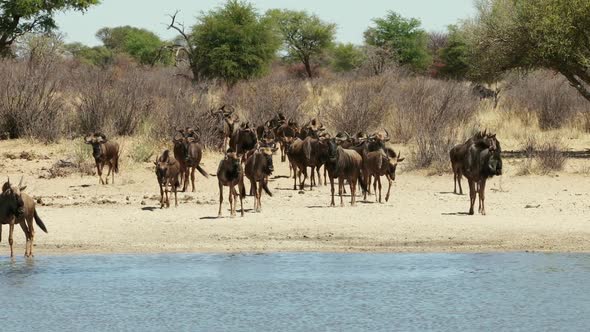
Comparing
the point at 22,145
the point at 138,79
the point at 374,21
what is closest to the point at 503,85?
the point at 374,21

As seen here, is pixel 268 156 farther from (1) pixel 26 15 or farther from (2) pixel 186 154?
(1) pixel 26 15

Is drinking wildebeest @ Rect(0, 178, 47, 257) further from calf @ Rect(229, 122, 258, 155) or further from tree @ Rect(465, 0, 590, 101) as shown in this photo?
tree @ Rect(465, 0, 590, 101)

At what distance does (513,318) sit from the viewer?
13031mm

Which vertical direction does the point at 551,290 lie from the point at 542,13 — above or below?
below

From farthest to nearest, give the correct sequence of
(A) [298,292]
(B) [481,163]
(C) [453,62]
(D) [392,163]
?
(C) [453,62], (D) [392,163], (B) [481,163], (A) [298,292]

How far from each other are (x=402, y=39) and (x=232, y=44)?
19761 mm

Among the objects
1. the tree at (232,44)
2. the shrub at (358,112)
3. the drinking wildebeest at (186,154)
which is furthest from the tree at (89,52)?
the drinking wildebeest at (186,154)

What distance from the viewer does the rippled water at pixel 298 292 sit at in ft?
42.0

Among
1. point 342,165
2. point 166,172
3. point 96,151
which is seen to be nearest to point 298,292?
point 166,172

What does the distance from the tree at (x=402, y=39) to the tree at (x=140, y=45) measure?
13.1m

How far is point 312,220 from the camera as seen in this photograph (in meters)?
19.4

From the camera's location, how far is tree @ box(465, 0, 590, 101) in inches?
1200

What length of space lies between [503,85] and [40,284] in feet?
134

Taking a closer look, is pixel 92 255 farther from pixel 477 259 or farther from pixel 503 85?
pixel 503 85
